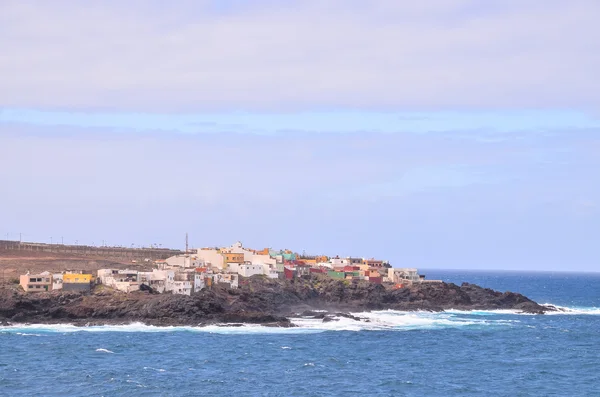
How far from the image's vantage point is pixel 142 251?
533ft

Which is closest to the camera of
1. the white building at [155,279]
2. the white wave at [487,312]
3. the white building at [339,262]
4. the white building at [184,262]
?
the white building at [155,279]

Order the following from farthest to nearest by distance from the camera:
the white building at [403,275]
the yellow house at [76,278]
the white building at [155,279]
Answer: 1. the white building at [403,275]
2. the white building at [155,279]
3. the yellow house at [76,278]

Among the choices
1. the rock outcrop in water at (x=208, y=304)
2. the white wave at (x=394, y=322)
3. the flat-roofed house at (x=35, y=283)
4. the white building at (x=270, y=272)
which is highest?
the white building at (x=270, y=272)

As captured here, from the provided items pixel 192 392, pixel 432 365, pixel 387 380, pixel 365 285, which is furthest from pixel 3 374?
pixel 365 285

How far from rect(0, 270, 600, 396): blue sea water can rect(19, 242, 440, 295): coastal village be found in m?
11.8

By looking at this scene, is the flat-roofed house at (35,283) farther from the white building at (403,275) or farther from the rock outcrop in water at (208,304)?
the white building at (403,275)

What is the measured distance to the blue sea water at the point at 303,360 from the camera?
2576 inches

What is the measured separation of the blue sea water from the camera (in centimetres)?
6544

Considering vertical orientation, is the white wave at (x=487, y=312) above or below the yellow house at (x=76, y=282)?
below

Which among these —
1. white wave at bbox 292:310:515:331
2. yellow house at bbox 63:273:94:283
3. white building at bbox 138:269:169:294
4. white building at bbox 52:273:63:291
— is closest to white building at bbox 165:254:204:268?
white building at bbox 138:269:169:294

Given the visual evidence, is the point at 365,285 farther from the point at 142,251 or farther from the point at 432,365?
the point at 432,365

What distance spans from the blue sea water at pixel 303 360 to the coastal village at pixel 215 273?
11.8 meters

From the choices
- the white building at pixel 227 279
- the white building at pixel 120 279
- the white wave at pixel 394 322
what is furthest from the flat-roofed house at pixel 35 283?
the white wave at pixel 394 322

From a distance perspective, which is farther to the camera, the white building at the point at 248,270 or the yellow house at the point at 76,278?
the white building at the point at 248,270
